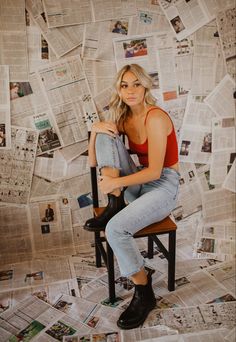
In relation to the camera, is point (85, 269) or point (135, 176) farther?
point (85, 269)

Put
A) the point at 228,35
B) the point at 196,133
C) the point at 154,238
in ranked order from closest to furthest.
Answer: the point at 154,238 → the point at 228,35 → the point at 196,133

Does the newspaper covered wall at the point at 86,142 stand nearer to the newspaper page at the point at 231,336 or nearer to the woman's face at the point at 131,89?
the newspaper page at the point at 231,336

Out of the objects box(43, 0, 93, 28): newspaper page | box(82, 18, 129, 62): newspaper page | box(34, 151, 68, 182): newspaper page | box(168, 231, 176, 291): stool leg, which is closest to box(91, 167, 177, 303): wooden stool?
box(168, 231, 176, 291): stool leg

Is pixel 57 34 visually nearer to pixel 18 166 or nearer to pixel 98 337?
pixel 18 166

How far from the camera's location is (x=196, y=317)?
5.14 feet

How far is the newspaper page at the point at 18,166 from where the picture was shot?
1.91 m

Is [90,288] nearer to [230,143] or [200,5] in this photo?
[230,143]

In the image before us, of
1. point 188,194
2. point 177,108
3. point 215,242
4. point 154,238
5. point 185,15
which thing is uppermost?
point 185,15

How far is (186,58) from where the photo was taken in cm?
198

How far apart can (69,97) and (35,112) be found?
7.2 inches

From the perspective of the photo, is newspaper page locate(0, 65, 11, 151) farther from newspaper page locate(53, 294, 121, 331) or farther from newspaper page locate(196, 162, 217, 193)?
newspaper page locate(196, 162, 217, 193)

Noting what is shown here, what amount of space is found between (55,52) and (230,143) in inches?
41.1

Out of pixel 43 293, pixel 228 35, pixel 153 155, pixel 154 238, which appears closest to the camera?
pixel 153 155

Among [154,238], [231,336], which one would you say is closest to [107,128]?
[154,238]
